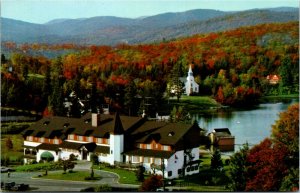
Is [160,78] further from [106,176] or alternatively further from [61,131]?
[106,176]

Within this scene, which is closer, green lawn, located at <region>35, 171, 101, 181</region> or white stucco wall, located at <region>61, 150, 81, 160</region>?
green lawn, located at <region>35, 171, 101, 181</region>

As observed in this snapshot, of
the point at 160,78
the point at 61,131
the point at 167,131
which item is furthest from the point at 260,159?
the point at 160,78

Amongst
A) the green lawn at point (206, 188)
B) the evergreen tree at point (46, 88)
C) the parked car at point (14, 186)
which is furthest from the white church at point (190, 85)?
the parked car at point (14, 186)

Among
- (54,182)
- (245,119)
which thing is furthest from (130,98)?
(54,182)

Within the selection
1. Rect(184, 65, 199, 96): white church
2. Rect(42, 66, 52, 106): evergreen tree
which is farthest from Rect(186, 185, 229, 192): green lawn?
Rect(184, 65, 199, 96): white church

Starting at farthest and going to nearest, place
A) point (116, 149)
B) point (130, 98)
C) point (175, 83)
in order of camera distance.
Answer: point (175, 83), point (130, 98), point (116, 149)

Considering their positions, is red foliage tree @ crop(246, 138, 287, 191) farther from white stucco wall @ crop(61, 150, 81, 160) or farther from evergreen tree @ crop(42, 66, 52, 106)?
evergreen tree @ crop(42, 66, 52, 106)

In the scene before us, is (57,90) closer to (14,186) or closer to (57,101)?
(57,101)
